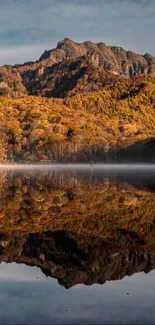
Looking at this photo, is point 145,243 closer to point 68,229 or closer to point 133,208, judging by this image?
point 68,229

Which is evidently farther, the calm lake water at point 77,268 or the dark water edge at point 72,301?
the calm lake water at point 77,268

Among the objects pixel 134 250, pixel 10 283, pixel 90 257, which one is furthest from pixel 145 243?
pixel 10 283

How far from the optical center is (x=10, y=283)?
54.2ft

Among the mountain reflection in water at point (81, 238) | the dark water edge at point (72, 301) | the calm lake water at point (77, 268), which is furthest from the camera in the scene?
the mountain reflection in water at point (81, 238)

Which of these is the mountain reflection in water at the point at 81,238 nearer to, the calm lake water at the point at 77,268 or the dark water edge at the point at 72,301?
the calm lake water at the point at 77,268

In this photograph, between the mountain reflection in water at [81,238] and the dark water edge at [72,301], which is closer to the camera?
the dark water edge at [72,301]

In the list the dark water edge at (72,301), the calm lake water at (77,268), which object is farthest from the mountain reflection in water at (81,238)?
the dark water edge at (72,301)

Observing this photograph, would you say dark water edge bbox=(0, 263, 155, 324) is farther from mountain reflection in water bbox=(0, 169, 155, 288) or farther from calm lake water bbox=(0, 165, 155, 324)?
mountain reflection in water bbox=(0, 169, 155, 288)

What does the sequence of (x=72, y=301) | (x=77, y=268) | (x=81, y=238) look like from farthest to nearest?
(x=81, y=238) → (x=77, y=268) → (x=72, y=301)

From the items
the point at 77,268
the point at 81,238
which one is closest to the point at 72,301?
the point at 77,268

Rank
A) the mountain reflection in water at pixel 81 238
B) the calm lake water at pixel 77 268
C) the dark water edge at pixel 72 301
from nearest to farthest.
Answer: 1. the dark water edge at pixel 72 301
2. the calm lake water at pixel 77 268
3. the mountain reflection in water at pixel 81 238

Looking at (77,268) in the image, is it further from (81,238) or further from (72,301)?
(81,238)

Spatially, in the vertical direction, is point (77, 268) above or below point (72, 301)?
above

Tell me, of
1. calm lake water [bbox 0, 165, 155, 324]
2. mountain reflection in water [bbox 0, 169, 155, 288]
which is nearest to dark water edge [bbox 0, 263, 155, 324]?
calm lake water [bbox 0, 165, 155, 324]
